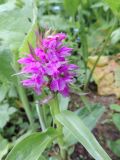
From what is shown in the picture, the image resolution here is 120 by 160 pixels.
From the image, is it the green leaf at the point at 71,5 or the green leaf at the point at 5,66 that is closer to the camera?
the green leaf at the point at 5,66

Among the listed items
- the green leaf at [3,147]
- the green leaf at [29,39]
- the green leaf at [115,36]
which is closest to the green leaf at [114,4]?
the green leaf at [115,36]

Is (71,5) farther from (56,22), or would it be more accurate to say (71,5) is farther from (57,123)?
(57,123)

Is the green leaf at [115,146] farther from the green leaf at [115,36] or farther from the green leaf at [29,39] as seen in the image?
the green leaf at [29,39]

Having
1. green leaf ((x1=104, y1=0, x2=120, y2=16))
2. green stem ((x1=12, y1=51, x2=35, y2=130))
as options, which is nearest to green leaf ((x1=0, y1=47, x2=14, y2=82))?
green stem ((x1=12, y1=51, x2=35, y2=130))

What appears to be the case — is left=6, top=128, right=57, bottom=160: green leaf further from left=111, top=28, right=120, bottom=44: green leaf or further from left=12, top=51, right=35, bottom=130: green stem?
left=111, top=28, right=120, bottom=44: green leaf

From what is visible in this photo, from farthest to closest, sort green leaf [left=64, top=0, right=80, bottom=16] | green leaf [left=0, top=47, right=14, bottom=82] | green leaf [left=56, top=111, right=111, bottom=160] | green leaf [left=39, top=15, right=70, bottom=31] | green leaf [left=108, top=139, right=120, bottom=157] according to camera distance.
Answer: green leaf [left=39, top=15, right=70, bottom=31], green leaf [left=64, top=0, right=80, bottom=16], green leaf [left=108, top=139, right=120, bottom=157], green leaf [left=0, top=47, right=14, bottom=82], green leaf [left=56, top=111, right=111, bottom=160]

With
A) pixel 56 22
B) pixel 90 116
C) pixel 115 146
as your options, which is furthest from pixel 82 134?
pixel 56 22
